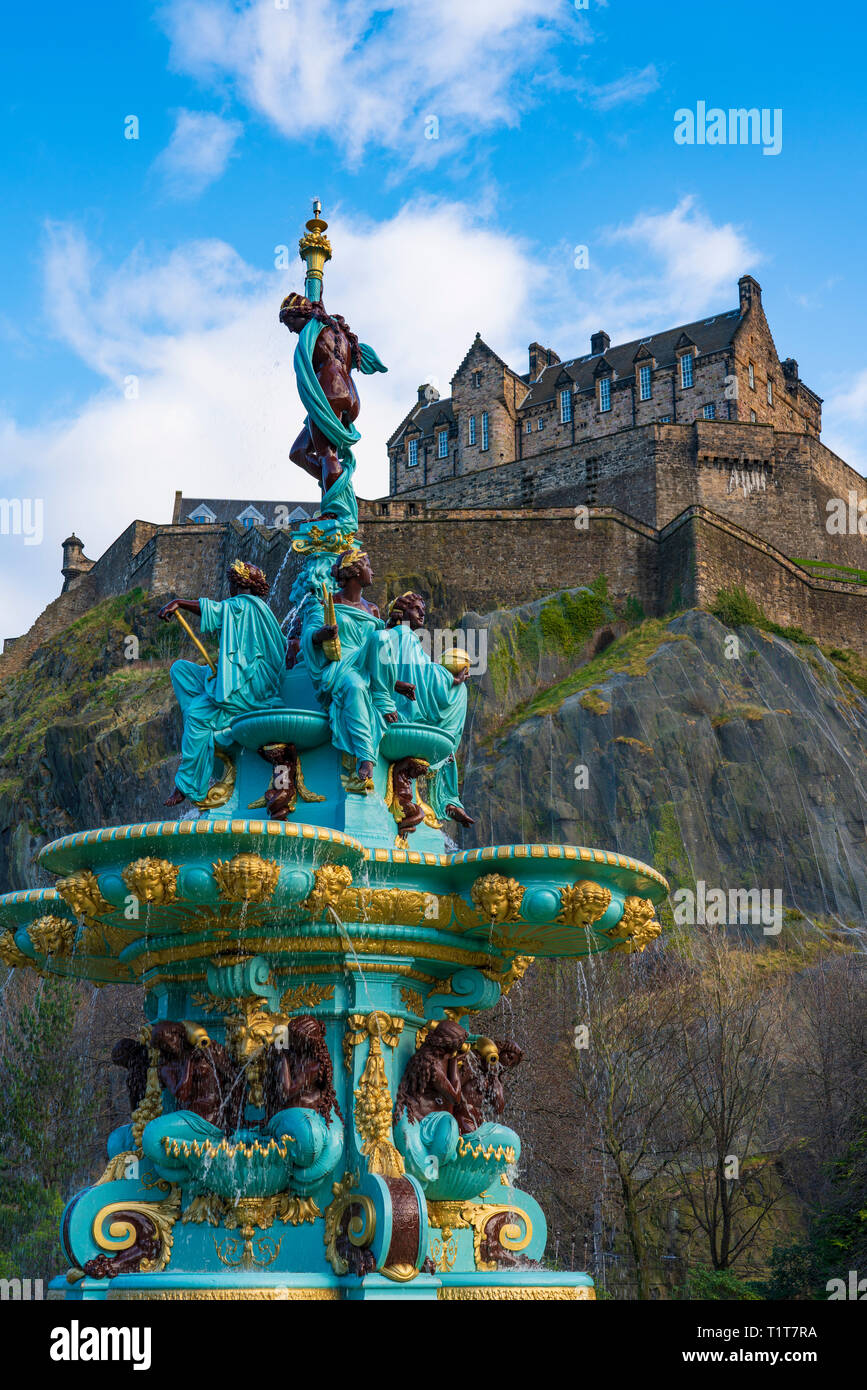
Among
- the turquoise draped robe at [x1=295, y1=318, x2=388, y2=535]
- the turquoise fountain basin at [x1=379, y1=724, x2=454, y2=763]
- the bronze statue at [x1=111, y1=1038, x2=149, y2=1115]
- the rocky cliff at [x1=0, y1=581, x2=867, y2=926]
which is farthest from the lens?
the rocky cliff at [x1=0, y1=581, x2=867, y2=926]

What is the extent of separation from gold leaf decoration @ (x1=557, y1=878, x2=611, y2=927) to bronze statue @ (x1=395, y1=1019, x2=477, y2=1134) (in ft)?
3.46

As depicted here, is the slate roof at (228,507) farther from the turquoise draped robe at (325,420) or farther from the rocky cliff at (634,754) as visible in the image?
the turquoise draped robe at (325,420)

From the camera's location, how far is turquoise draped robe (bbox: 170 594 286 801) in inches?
391

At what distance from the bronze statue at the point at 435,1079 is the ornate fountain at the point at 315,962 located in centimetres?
1

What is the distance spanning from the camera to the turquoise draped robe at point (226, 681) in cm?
993

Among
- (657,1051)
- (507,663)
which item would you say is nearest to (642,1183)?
(657,1051)

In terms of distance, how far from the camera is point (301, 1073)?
8594 millimetres

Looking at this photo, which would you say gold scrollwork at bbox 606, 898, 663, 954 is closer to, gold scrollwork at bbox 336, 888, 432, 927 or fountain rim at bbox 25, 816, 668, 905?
fountain rim at bbox 25, 816, 668, 905

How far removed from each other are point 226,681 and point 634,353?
71.9 m

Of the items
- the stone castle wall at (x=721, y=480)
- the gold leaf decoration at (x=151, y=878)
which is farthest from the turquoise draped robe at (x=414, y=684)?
the stone castle wall at (x=721, y=480)

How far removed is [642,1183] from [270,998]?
21907 millimetres

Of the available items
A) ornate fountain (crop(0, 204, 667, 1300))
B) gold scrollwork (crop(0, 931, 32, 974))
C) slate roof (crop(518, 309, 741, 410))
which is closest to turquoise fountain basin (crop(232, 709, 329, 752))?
ornate fountain (crop(0, 204, 667, 1300))
